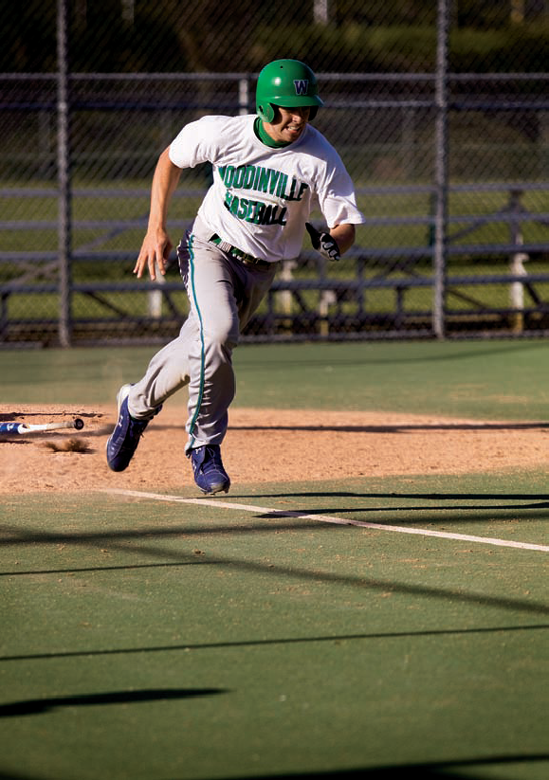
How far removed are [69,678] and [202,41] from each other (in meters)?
29.8

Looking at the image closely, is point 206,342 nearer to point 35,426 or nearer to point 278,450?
point 35,426

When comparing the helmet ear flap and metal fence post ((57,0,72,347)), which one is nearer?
the helmet ear flap

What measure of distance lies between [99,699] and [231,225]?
324cm

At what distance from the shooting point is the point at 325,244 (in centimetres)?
583

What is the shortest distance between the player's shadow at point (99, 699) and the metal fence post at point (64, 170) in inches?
408

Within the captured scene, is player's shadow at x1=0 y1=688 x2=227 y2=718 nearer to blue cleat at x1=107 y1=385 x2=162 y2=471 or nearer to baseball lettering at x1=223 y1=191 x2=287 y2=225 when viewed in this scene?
blue cleat at x1=107 y1=385 x2=162 y2=471

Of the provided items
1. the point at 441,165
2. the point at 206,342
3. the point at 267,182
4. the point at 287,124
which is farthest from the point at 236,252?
the point at 441,165

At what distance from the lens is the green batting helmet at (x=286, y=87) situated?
233 inches

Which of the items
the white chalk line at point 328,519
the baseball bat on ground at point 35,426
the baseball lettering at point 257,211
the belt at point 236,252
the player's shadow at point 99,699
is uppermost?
the baseball lettering at point 257,211

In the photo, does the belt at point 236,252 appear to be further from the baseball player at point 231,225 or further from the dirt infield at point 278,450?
the dirt infield at point 278,450

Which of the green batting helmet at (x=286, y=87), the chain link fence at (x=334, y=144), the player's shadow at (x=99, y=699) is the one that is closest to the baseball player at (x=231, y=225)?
the green batting helmet at (x=286, y=87)

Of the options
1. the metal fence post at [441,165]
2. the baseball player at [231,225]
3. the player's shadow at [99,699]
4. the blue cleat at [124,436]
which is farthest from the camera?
the metal fence post at [441,165]

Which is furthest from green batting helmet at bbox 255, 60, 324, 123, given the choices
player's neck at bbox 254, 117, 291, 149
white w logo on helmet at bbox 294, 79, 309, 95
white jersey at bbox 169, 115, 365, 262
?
white jersey at bbox 169, 115, 365, 262

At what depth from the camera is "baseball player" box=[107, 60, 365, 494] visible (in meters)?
6.01
